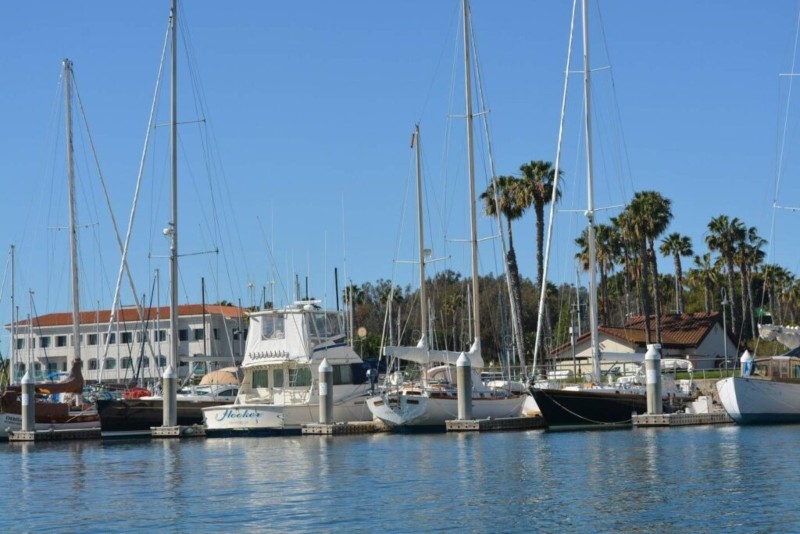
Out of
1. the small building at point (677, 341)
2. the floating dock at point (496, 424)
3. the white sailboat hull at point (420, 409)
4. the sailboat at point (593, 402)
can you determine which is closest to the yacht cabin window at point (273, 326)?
the white sailboat hull at point (420, 409)

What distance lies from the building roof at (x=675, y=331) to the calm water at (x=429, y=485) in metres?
37.5

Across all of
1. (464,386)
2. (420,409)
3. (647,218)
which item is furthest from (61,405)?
(647,218)

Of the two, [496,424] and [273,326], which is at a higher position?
[273,326]

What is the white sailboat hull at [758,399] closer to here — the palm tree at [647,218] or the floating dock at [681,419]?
the floating dock at [681,419]

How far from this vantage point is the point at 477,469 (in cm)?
3181

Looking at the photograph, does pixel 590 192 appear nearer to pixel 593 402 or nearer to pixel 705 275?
pixel 593 402

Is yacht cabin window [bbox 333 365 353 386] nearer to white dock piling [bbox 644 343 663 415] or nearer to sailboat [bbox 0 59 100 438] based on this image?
sailboat [bbox 0 59 100 438]

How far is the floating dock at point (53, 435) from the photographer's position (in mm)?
48875

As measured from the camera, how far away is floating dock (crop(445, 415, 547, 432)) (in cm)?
4503

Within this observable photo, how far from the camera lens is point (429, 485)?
28.6m

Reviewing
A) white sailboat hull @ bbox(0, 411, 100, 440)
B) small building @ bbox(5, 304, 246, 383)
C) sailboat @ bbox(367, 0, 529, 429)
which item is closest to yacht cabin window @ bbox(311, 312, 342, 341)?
sailboat @ bbox(367, 0, 529, 429)

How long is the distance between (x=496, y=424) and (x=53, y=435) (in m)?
17.9

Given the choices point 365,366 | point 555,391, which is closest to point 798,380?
point 555,391

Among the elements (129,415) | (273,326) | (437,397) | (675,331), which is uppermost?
(675,331)
